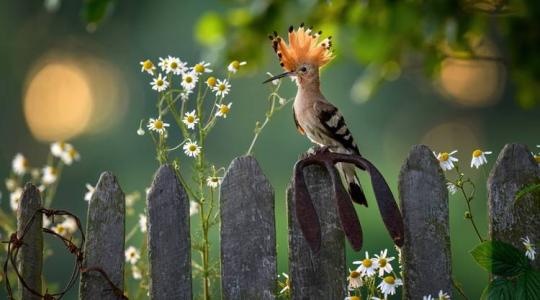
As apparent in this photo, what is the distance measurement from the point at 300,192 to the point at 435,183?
0.50 meters

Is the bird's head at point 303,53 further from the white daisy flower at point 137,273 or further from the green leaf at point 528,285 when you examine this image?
the white daisy flower at point 137,273

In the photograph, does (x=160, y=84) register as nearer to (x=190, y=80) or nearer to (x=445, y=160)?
(x=190, y=80)

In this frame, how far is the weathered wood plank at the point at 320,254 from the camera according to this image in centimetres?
306

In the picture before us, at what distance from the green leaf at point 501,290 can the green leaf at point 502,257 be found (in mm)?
30

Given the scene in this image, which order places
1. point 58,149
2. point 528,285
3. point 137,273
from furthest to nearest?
1. point 58,149
2. point 137,273
3. point 528,285

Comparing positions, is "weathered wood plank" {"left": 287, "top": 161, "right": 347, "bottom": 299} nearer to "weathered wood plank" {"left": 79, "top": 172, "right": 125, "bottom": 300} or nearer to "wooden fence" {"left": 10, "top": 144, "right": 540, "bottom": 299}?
"wooden fence" {"left": 10, "top": 144, "right": 540, "bottom": 299}

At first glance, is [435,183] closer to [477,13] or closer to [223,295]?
[223,295]

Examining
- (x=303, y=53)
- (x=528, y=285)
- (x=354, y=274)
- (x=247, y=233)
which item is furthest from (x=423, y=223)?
(x=303, y=53)

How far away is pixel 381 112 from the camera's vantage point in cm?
1683

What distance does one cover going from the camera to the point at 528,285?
9.43 ft

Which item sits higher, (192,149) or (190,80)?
(190,80)

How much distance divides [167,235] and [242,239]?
245 mm

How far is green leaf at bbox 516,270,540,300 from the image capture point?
286cm

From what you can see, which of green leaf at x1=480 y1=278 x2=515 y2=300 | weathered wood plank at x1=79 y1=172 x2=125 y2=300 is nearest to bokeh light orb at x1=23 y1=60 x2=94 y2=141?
weathered wood plank at x1=79 y1=172 x2=125 y2=300
